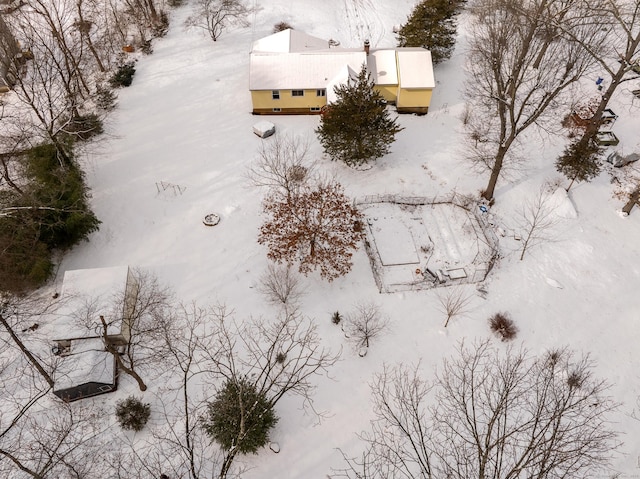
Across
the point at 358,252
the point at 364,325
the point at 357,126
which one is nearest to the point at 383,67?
the point at 357,126

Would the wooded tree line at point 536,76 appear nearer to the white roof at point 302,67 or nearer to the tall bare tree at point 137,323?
the white roof at point 302,67

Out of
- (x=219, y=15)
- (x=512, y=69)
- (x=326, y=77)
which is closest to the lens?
(x=512, y=69)

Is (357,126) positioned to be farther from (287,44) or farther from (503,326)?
(503,326)

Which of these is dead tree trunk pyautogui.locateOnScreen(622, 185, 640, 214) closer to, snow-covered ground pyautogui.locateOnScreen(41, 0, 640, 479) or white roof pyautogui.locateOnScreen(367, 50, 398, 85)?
snow-covered ground pyautogui.locateOnScreen(41, 0, 640, 479)

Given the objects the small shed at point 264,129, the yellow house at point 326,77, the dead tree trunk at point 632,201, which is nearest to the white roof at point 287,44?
the yellow house at point 326,77

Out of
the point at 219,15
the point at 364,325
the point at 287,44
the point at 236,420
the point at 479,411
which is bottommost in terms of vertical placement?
the point at 479,411

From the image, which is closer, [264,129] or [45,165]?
[45,165]

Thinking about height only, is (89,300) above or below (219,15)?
below
